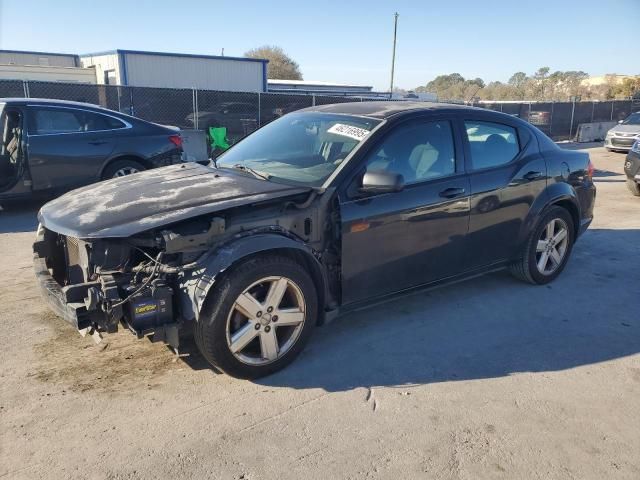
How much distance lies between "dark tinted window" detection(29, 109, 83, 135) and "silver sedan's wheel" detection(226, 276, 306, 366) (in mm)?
5819

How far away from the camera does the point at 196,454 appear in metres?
2.78

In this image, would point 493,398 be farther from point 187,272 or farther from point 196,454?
point 187,272

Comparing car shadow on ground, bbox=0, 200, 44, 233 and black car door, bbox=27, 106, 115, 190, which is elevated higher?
black car door, bbox=27, 106, 115, 190

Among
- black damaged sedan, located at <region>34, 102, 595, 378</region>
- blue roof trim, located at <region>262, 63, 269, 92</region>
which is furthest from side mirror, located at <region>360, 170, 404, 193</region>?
blue roof trim, located at <region>262, 63, 269, 92</region>

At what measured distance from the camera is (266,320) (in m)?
3.43

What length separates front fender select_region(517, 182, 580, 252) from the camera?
16.3ft

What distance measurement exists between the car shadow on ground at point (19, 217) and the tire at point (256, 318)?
16.2ft

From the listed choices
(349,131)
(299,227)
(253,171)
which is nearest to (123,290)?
(299,227)

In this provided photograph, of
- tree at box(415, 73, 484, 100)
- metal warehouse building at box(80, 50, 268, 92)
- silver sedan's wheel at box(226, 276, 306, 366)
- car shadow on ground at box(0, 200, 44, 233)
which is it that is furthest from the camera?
tree at box(415, 73, 484, 100)

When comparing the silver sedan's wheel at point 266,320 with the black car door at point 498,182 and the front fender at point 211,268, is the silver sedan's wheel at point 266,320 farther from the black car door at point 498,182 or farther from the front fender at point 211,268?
the black car door at point 498,182

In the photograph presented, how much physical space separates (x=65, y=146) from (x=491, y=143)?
19.6 ft

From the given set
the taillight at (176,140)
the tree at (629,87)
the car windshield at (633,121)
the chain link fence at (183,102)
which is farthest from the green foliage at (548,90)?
the taillight at (176,140)

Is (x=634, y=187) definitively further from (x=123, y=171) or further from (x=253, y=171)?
(x=123, y=171)

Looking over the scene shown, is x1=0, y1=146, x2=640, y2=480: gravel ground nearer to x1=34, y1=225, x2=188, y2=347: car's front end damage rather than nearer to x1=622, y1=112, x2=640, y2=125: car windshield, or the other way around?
x1=34, y1=225, x2=188, y2=347: car's front end damage
